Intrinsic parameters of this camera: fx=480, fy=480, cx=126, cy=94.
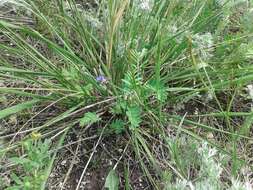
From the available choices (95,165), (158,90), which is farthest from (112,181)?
(158,90)

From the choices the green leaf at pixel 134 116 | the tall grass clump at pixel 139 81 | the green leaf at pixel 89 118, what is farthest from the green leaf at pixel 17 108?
the green leaf at pixel 134 116

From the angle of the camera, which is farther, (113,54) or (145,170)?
(113,54)

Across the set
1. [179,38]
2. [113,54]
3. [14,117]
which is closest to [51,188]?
[14,117]

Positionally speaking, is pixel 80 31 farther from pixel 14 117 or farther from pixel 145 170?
pixel 145 170

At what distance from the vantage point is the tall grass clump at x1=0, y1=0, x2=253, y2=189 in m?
1.21

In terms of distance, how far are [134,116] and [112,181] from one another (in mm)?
172

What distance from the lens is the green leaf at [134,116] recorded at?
1184 mm

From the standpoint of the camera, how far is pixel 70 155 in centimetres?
127

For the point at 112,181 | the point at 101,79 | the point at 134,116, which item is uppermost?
the point at 101,79

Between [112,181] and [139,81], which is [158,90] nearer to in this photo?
[139,81]

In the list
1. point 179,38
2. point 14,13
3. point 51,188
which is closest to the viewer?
point 51,188

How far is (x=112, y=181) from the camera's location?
1.20 meters

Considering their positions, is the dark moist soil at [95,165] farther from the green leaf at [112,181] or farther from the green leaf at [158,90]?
the green leaf at [158,90]

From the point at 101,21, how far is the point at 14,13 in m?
0.32
